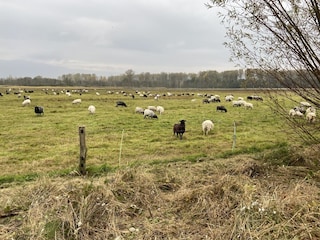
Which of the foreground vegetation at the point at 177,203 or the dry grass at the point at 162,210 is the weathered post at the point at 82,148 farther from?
the dry grass at the point at 162,210

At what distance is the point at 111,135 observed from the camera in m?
17.2

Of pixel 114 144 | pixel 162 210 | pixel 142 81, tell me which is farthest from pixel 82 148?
pixel 142 81

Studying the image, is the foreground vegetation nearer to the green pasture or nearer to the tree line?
the green pasture

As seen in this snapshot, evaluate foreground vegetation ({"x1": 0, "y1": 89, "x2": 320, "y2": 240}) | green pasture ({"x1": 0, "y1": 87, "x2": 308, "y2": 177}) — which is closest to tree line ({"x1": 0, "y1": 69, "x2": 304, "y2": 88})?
green pasture ({"x1": 0, "y1": 87, "x2": 308, "y2": 177})

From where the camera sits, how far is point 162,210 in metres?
5.23

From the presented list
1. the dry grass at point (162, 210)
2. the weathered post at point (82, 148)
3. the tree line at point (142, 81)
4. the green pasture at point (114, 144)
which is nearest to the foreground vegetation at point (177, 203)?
the dry grass at point (162, 210)

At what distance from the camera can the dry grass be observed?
165 inches

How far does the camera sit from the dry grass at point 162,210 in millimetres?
4188

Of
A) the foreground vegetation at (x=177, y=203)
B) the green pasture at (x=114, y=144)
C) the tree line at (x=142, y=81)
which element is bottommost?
the green pasture at (x=114, y=144)

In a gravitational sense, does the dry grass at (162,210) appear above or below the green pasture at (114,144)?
above

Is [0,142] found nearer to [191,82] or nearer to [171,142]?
[171,142]

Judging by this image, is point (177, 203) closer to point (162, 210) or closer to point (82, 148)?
point (162, 210)

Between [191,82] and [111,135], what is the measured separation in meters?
112

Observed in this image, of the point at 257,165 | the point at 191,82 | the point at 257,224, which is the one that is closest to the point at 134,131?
the point at 257,165
